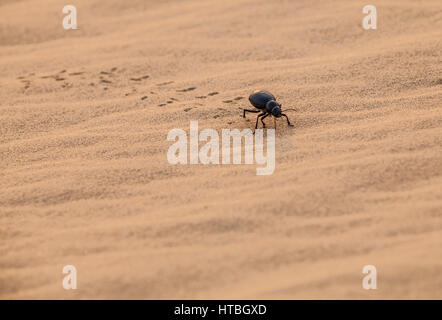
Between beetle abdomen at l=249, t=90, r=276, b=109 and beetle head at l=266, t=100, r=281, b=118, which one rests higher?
beetle abdomen at l=249, t=90, r=276, b=109

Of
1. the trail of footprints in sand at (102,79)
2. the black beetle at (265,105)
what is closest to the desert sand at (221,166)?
the trail of footprints in sand at (102,79)

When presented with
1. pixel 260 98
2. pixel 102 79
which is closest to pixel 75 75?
pixel 102 79

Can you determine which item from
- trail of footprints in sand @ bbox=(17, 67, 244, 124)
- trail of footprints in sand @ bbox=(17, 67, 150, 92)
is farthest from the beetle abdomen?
trail of footprints in sand @ bbox=(17, 67, 150, 92)

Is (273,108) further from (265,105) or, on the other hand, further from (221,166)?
(221,166)

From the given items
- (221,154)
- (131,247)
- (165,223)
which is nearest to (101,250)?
(131,247)

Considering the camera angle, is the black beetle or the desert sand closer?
the desert sand

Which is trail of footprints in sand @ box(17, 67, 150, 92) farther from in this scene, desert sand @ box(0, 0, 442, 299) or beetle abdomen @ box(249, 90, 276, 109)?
beetle abdomen @ box(249, 90, 276, 109)
